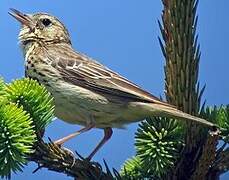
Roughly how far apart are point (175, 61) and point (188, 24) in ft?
0.22

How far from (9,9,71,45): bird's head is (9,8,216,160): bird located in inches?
1.9

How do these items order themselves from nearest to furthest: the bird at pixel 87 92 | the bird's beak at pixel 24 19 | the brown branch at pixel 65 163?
1. the brown branch at pixel 65 163
2. the bird at pixel 87 92
3. the bird's beak at pixel 24 19

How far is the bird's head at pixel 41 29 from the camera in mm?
1437

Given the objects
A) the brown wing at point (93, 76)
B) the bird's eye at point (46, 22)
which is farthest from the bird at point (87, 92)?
the bird's eye at point (46, 22)

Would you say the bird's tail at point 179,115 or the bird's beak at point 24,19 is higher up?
the bird's beak at point 24,19

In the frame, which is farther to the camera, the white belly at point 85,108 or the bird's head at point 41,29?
the bird's head at point 41,29

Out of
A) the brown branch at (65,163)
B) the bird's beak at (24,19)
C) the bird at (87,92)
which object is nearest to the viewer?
the brown branch at (65,163)

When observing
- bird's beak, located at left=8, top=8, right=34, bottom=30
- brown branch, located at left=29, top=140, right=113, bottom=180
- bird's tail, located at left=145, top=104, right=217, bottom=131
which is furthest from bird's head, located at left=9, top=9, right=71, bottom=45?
brown branch, located at left=29, top=140, right=113, bottom=180

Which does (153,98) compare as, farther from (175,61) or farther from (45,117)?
(45,117)

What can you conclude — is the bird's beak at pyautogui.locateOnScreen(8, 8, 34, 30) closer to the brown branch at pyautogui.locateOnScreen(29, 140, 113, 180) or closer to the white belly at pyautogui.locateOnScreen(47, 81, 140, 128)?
the white belly at pyautogui.locateOnScreen(47, 81, 140, 128)

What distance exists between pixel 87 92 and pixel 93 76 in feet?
0.31

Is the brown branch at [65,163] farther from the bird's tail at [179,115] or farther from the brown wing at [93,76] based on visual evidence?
the brown wing at [93,76]

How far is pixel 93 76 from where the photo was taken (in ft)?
4.10

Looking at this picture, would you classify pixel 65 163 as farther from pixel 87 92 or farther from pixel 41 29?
pixel 41 29
